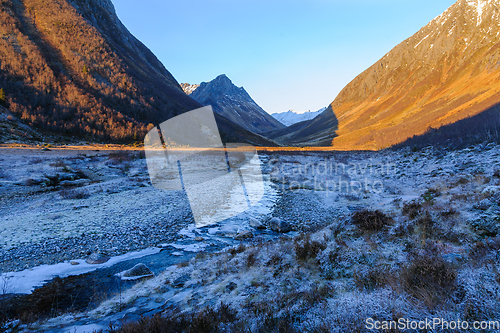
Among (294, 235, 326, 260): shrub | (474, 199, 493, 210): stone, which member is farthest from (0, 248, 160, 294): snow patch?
(474, 199, 493, 210): stone

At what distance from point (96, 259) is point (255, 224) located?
654cm

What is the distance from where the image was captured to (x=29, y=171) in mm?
15820

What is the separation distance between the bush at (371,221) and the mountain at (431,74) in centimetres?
4356

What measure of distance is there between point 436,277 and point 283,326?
242cm

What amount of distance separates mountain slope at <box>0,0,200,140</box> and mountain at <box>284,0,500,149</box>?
51.5 meters

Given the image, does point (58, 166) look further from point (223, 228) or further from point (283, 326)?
point (283, 326)

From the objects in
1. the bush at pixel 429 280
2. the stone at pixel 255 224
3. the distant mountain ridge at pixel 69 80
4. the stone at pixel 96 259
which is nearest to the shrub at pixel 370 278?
the bush at pixel 429 280

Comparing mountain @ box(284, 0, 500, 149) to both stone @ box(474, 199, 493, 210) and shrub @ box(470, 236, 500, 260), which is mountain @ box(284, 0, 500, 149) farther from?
shrub @ box(470, 236, 500, 260)

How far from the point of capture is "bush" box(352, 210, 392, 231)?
6.72 m

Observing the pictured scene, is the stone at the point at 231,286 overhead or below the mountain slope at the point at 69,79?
below

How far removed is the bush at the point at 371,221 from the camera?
672cm

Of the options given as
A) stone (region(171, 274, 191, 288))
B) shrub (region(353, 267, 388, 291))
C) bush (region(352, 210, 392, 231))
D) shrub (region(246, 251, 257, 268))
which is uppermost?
shrub (region(353, 267, 388, 291))

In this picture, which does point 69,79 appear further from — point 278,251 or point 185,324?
point 185,324

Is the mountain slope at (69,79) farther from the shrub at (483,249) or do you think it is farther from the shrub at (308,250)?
the shrub at (483,249)
